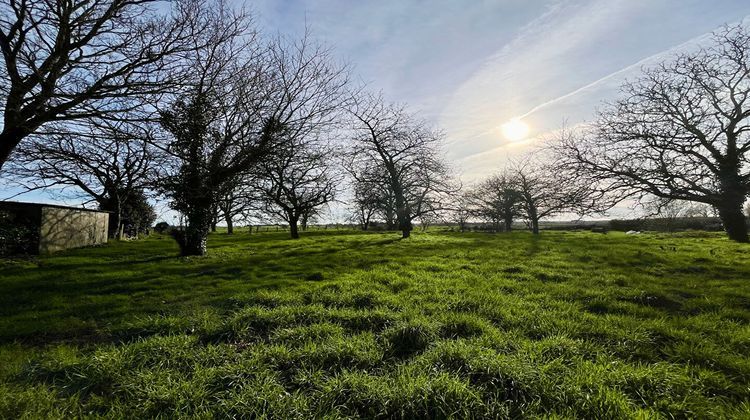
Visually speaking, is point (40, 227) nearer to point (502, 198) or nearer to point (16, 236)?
point (16, 236)

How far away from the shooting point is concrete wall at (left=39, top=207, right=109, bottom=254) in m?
15.0

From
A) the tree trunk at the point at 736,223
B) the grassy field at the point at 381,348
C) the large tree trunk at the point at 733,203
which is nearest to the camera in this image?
the grassy field at the point at 381,348

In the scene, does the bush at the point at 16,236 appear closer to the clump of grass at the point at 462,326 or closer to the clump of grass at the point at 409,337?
the clump of grass at the point at 409,337

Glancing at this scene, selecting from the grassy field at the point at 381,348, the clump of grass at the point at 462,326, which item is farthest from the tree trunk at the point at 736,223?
the clump of grass at the point at 462,326

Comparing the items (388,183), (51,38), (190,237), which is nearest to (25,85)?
(51,38)

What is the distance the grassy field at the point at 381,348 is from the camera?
2.88 meters

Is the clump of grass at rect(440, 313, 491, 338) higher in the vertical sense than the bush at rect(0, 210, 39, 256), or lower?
lower

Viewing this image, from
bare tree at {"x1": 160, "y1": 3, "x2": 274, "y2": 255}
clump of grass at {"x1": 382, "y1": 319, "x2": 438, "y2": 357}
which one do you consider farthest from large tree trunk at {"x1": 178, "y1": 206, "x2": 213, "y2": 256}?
clump of grass at {"x1": 382, "y1": 319, "x2": 438, "y2": 357}

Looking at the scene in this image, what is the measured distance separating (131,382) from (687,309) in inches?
329

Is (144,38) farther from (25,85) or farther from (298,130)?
(298,130)

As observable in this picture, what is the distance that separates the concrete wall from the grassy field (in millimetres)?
9664

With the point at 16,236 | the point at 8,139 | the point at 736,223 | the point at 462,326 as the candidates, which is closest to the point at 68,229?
the point at 16,236

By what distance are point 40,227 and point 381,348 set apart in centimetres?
1874

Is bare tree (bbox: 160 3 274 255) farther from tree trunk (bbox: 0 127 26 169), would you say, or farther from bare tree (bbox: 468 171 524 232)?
bare tree (bbox: 468 171 524 232)
